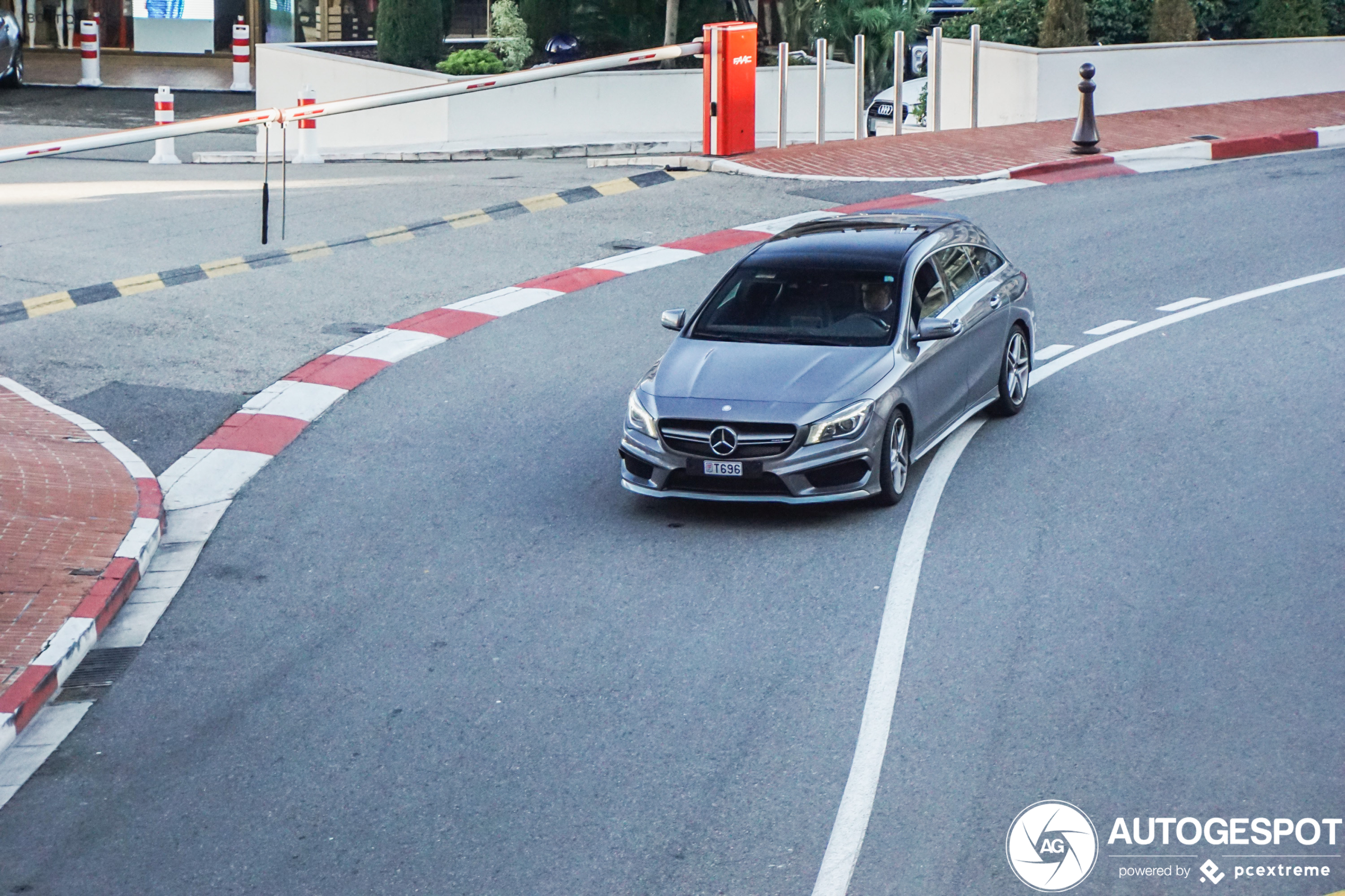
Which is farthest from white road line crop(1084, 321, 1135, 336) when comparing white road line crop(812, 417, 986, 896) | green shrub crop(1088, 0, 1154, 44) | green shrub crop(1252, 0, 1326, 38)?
green shrub crop(1252, 0, 1326, 38)

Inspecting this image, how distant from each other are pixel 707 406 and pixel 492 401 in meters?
3.29

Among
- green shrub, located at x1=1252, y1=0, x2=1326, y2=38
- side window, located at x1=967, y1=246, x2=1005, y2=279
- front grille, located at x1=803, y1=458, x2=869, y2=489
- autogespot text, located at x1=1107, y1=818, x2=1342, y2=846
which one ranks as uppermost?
green shrub, located at x1=1252, y1=0, x2=1326, y2=38

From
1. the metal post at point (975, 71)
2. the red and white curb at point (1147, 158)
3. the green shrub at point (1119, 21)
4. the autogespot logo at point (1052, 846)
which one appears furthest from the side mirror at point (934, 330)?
the green shrub at point (1119, 21)

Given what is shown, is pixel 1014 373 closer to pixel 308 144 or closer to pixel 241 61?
pixel 308 144

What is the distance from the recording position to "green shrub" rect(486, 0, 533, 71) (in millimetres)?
28234

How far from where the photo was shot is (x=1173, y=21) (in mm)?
25875

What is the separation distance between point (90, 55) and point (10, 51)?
199cm

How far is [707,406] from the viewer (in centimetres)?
1031

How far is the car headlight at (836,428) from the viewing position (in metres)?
10.1

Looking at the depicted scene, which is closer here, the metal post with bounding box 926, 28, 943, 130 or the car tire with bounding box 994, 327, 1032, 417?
the car tire with bounding box 994, 327, 1032, 417

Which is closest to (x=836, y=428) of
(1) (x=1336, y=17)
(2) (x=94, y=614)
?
(2) (x=94, y=614)

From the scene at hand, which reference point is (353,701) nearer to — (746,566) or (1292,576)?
(746,566)

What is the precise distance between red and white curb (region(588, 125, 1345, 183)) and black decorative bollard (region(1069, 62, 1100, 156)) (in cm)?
21

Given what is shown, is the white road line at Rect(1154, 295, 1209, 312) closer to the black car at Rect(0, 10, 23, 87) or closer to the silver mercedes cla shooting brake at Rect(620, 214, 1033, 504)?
the silver mercedes cla shooting brake at Rect(620, 214, 1033, 504)
